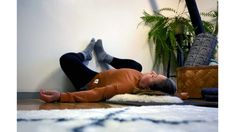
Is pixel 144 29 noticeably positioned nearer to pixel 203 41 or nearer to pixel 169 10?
pixel 169 10

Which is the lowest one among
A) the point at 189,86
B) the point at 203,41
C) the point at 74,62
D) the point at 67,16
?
the point at 189,86

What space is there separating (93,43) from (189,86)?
3.32 ft

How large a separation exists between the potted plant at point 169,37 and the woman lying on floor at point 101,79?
0.40m

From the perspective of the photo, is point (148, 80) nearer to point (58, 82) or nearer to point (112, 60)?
point (112, 60)

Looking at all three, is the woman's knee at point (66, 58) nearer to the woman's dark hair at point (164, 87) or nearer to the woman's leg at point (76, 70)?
the woman's leg at point (76, 70)

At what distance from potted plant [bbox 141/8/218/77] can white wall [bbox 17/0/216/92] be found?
9 cm

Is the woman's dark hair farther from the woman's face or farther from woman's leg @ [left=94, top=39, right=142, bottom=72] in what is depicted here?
woman's leg @ [left=94, top=39, right=142, bottom=72]

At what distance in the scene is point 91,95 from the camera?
219 centimetres

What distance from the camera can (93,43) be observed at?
3090mm

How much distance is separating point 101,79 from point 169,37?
101 centimetres

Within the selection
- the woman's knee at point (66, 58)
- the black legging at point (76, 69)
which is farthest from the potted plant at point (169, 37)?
the woman's knee at point (66, 58)

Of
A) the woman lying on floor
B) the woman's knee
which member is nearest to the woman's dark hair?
the woman lying on floor
